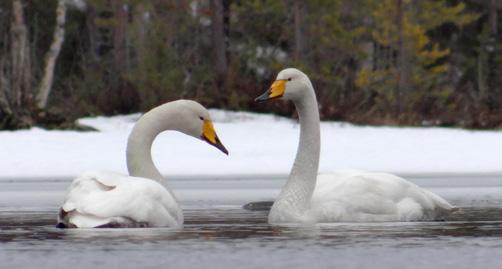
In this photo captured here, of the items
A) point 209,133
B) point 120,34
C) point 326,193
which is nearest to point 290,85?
point 209,133

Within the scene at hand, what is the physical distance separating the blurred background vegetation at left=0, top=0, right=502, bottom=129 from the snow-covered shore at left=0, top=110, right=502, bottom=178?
1377mm

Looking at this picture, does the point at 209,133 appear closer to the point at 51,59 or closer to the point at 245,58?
the point at 51,59

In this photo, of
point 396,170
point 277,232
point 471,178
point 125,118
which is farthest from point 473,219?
point 125,118

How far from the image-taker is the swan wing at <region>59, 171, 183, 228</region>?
31.8 feet

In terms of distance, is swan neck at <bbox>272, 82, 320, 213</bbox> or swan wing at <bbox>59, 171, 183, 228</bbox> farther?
swan neck at <bbox>272, 82, 320, 213</bbox>

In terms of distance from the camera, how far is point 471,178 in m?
19.5

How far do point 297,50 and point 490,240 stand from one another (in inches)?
1066

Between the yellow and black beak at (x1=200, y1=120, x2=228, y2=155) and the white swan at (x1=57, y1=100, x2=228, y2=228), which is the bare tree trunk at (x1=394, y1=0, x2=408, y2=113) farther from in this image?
the white swan at (x1=57, y1=100, x2=228, y2=228)

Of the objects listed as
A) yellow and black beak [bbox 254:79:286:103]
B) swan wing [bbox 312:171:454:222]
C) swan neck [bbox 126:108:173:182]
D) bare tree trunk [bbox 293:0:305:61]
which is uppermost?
bare tree trunk [bbox 293:0:305:61]

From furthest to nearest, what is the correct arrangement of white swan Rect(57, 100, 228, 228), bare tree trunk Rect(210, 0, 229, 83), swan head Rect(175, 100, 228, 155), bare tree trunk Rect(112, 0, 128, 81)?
bare tree trunk Rect(112, 0, 128, 81)
bare tree trunk Rect(210, 0, 229, 83)
swan head Rect(175, 100, 228, 155)
white swan Rect(57, 100, 228, 228)

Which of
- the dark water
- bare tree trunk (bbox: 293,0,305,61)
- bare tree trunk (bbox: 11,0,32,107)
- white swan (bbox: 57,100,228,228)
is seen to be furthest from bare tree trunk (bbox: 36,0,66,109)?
white swan (bbox: 57,100,228,228)

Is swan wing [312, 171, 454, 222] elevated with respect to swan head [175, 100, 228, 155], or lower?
lower

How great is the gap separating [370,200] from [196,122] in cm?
145

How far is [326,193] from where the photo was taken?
36.3 feet
